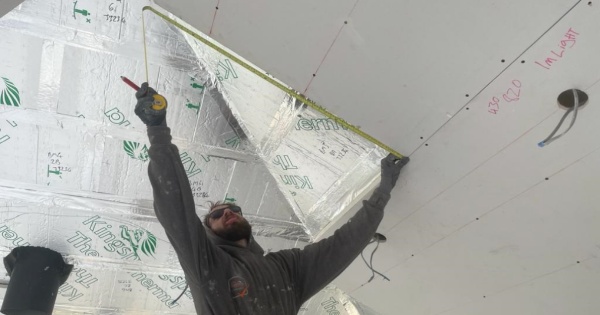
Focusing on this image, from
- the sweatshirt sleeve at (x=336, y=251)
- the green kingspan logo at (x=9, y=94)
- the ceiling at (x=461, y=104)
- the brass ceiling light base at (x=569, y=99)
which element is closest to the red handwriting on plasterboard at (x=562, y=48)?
the ceiling at (x=461, y=104)

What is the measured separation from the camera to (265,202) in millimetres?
2154

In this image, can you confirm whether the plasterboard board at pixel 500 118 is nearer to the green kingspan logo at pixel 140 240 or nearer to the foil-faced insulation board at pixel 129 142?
the foil-faced insulation board at pixel 129 142

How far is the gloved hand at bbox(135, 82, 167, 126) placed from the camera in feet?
4.47

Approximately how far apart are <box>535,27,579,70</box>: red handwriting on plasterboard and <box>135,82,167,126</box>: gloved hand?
3.43 ft

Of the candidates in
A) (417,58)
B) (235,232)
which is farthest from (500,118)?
(235,232)

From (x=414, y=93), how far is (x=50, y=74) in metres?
1.21

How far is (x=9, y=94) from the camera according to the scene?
5.52ft

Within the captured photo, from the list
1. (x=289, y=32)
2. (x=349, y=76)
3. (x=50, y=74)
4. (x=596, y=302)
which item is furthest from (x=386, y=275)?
(x=50, y=74)

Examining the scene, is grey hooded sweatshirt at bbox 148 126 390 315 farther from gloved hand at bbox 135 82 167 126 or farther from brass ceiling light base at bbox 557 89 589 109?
brass ceiling light base at bbox 557 89 589 109

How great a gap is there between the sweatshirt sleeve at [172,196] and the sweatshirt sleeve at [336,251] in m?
0.47

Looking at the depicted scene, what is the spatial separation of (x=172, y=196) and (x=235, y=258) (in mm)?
364

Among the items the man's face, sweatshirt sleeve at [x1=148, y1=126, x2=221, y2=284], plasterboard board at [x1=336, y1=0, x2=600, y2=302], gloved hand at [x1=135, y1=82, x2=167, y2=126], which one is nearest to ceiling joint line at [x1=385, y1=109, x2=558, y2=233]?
plasterboard board at [x1=336, y1=0, x2=600, y2=302]

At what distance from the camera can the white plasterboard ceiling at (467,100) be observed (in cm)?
128

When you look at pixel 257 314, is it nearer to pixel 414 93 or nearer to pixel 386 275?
pixel 414 93
